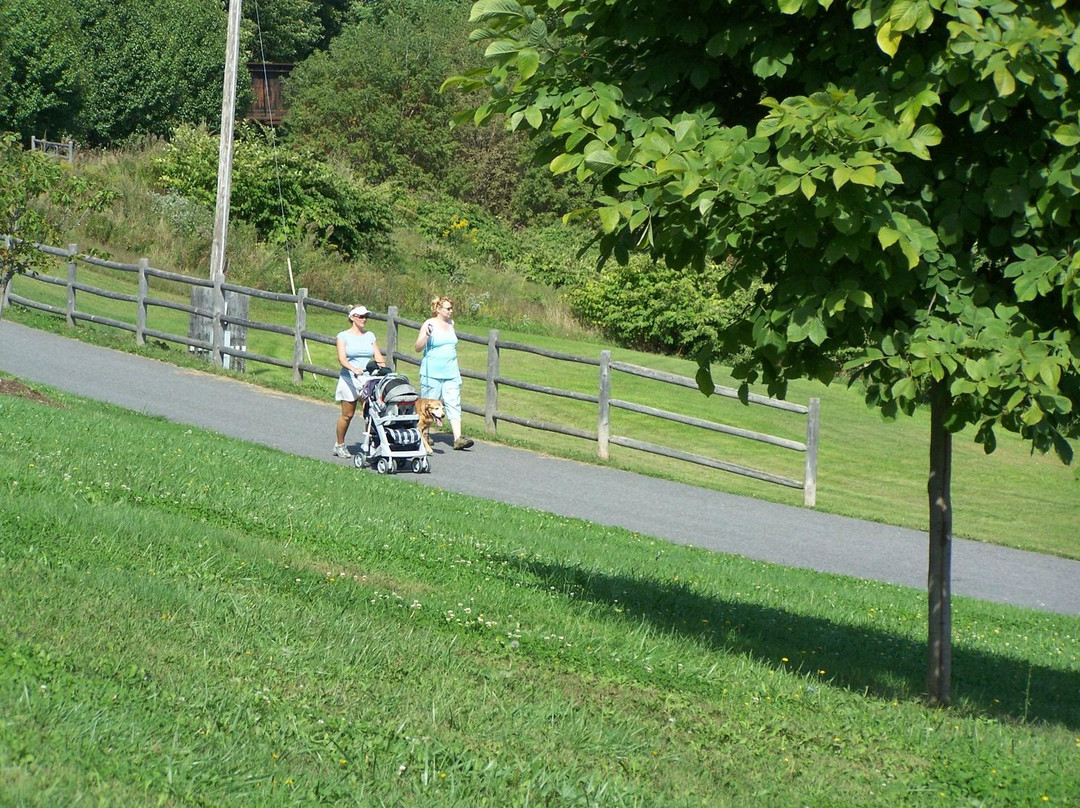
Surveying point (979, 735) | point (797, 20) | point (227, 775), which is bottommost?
point (979, 735)

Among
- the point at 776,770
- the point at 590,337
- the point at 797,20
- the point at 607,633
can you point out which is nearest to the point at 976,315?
the point at 797,20

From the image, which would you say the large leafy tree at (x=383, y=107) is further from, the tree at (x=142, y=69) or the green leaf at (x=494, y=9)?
the green leaf at (x=494, y=9)

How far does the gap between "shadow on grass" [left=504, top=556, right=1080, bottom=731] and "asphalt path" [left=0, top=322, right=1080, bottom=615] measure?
4.01 metres

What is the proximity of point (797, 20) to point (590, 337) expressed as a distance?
29420 millimetres

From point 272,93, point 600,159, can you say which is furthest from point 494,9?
point 272,93

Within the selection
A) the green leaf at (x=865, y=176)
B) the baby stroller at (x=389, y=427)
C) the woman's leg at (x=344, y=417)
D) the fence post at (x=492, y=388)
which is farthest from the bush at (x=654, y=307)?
the green leaf at (x=865, y=176)

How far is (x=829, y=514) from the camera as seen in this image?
15719 millimetres

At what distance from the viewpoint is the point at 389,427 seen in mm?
14305

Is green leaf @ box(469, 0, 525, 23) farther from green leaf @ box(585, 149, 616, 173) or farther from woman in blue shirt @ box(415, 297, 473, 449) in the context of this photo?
woman in blue shirt @ box(415, 297, 473, 449)

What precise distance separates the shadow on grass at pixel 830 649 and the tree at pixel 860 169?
159 centimetres

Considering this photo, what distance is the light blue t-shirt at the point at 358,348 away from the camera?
14.8 meters

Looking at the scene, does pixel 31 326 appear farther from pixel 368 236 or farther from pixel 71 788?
pixel 71 788

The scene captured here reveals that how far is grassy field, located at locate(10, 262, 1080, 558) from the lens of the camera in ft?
56.9

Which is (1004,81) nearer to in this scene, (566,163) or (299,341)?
(566,163)
